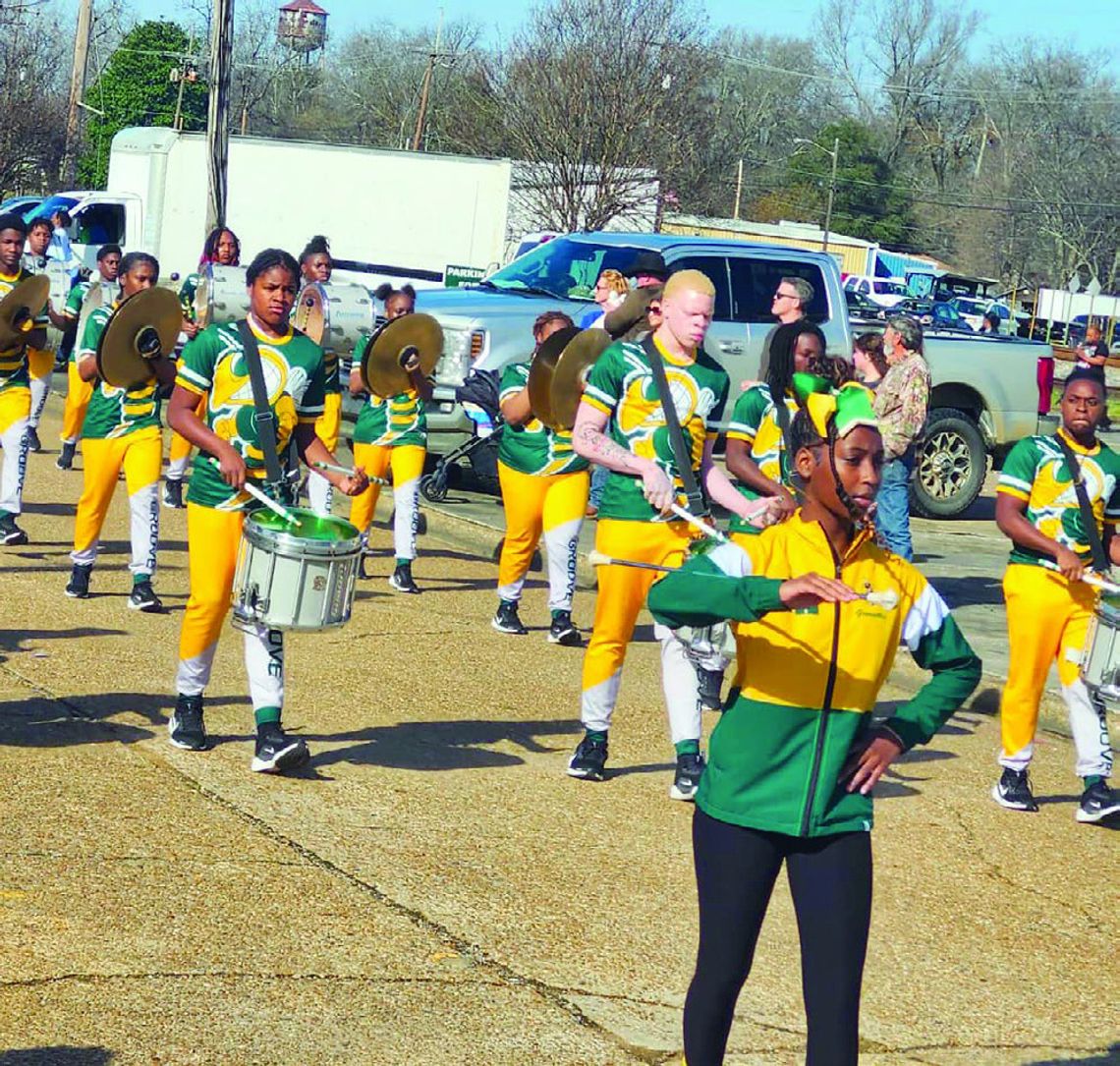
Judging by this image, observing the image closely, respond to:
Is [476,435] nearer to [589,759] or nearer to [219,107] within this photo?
[589,759]

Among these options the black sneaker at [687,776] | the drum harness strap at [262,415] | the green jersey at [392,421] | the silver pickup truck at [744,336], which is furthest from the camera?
the silver pickup truck at [744,336]

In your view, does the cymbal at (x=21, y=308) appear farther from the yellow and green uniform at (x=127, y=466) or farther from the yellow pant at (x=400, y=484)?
the yellow pant at (x=400, y=484)

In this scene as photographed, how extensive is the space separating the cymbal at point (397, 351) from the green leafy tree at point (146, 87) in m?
54.5

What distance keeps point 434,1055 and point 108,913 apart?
1271 millimetres

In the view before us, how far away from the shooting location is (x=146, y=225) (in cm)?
3650

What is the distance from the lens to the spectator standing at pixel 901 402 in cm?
659

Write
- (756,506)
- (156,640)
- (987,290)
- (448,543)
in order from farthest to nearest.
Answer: (987,290) → (448,543) → (156,640) → (756,506)

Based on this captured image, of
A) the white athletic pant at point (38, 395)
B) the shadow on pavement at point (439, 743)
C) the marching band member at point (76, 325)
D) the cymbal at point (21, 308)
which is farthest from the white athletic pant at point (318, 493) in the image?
the white athletic pant at point (38, 395)

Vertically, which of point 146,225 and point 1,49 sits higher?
point 1,49

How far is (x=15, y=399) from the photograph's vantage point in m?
11.8

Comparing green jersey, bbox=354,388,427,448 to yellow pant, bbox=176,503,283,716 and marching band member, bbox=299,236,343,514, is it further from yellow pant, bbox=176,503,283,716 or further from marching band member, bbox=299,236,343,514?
yellow pant, bbox=176,503,283,716

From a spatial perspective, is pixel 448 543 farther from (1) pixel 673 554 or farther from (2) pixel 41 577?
(1) pixel 673 554

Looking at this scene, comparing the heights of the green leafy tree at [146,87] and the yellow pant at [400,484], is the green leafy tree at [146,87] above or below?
above

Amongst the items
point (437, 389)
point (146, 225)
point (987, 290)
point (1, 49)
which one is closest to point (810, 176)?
point (987, 290)
